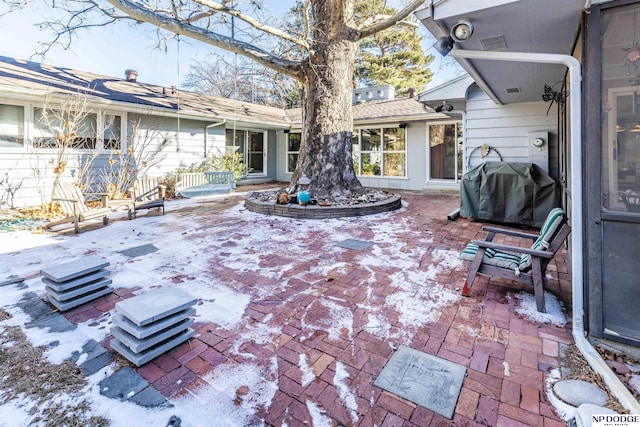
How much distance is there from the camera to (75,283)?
2828mm

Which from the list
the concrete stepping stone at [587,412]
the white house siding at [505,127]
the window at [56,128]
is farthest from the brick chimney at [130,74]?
the concrete stepping stone at [587,412]

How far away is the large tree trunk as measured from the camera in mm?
7645

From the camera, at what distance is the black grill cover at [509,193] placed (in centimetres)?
561

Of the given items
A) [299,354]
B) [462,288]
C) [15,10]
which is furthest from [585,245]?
[15,10]

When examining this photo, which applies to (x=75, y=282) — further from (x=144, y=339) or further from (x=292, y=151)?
(x=292, y=151)

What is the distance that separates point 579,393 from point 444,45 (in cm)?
302

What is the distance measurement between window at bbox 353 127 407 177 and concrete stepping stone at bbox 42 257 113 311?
10.4 meters

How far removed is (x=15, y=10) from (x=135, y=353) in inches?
311

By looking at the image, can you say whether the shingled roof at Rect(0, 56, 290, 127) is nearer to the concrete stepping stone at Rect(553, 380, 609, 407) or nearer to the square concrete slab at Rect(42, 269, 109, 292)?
the square concrete slab at Rect(42, 269, 109, 292)

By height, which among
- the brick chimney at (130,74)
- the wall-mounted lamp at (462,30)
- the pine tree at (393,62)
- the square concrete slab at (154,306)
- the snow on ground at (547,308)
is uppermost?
the pine tree at (393,62)

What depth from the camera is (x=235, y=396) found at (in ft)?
5.85

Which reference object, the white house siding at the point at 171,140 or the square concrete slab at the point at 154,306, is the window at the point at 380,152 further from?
the square concrete slab at the point at 154,306

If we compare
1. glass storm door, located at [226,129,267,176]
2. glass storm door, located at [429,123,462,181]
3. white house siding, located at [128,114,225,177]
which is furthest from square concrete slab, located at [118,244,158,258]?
glass storm door, located at [429,123,462,181]

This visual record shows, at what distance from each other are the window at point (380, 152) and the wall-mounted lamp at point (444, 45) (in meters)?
8.62
